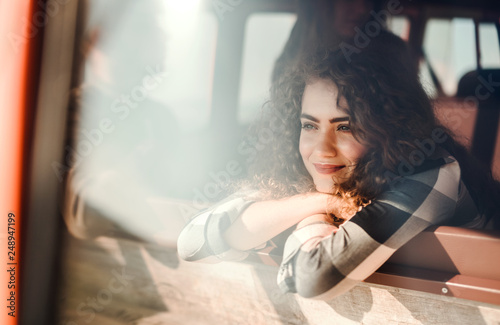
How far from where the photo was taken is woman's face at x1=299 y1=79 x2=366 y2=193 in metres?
0.85

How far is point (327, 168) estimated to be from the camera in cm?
88

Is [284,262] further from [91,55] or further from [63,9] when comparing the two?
[63,9]

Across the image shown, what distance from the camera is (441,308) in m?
0.87

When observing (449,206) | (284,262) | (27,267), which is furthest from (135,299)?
(449,206)

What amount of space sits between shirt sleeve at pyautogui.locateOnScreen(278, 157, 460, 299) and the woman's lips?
0.11m

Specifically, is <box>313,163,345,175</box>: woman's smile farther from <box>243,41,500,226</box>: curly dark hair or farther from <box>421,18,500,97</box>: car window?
<box>421,18,500,97</box>: car window

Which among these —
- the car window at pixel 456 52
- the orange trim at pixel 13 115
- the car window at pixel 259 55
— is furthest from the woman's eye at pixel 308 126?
the orange trim at pixel 13 115

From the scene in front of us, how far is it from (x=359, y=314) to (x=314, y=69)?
0.60m

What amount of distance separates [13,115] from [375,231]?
1130 millimetres

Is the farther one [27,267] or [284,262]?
[27,267]

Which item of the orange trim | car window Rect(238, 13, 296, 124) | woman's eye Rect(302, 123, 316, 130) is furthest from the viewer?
the orange trim

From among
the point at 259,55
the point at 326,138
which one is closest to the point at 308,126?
the point at 326,138

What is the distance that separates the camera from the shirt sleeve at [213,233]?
3.18 ft

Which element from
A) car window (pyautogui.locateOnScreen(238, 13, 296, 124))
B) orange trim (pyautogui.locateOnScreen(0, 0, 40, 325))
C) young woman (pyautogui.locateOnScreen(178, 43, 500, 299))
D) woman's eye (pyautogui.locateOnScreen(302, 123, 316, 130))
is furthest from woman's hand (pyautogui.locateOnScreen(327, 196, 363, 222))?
orange trim (pyautogui.locateOnScreen(0, 0, 40, 325))
